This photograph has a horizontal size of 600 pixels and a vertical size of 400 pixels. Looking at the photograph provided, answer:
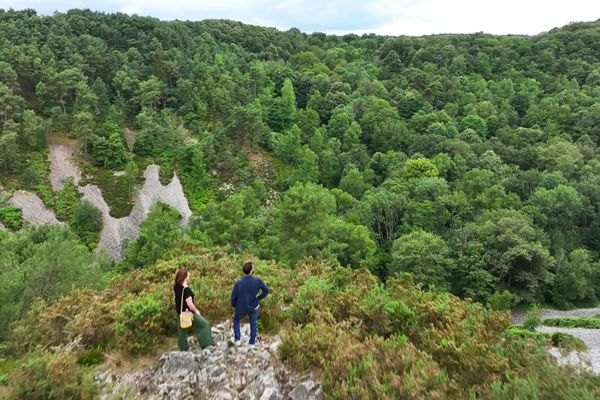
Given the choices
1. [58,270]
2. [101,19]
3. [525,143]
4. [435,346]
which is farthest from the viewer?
[101,19]

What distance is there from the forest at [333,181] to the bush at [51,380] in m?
0.17

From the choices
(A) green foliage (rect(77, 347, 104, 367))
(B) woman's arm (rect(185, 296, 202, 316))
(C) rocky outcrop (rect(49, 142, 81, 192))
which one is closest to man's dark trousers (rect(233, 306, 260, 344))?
(B) woman's arm (rect(185, 296, 202, 316))

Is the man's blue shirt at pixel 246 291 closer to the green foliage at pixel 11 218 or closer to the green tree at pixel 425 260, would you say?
the green tree at pixel 425 260

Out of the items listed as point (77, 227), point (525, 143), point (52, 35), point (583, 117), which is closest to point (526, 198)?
point (525, 143)

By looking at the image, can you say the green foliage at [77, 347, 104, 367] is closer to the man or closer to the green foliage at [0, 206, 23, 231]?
the man

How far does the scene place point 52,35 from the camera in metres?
64.0

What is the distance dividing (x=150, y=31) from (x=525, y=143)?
71272 mm

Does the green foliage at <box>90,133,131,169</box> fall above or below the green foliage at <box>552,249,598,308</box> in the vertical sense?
above

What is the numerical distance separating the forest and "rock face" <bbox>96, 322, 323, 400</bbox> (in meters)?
0.48

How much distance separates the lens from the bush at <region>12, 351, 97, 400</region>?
18.7 ft

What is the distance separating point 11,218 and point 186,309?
133 feet

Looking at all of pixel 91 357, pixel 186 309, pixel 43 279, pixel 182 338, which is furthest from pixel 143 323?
pixel 43 279

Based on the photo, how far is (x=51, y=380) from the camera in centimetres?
583

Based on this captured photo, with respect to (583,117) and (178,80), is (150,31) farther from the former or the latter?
(583,117)
